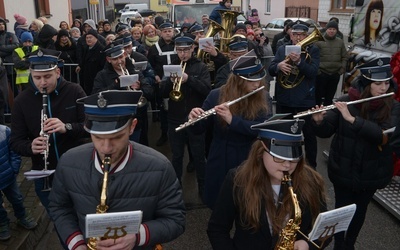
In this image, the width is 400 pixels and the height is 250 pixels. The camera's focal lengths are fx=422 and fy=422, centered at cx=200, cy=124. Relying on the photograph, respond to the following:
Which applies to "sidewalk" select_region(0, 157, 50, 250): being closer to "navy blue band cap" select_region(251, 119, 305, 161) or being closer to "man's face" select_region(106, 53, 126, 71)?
"man's face" select_region(106, 53, 126, 71)

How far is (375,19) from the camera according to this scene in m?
6.21

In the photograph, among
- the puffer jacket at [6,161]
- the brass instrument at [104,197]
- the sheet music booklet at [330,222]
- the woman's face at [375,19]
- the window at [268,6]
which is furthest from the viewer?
the window at [268,6]

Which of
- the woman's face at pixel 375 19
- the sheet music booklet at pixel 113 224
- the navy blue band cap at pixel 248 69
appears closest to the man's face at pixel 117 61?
the navy blue band cap at pixel 248 69

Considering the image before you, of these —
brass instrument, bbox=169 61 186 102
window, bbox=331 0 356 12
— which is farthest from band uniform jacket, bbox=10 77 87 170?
window, bbox=331 0 356 12

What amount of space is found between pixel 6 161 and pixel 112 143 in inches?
91.0

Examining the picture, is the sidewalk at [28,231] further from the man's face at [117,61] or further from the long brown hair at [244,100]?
the long brown hair at [244,100]

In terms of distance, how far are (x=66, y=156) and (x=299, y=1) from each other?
102 ft

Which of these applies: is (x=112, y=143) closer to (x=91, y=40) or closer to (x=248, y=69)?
(x=248, y=69)

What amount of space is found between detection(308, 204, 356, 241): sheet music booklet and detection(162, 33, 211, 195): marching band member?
3.04 meters

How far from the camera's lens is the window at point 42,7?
49.9 feet

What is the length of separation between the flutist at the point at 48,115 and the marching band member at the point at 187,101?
160cm

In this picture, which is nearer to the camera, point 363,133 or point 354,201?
point 363,133

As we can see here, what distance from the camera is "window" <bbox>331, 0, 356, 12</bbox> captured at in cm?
1842

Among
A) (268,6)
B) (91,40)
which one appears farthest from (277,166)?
(268,6)
